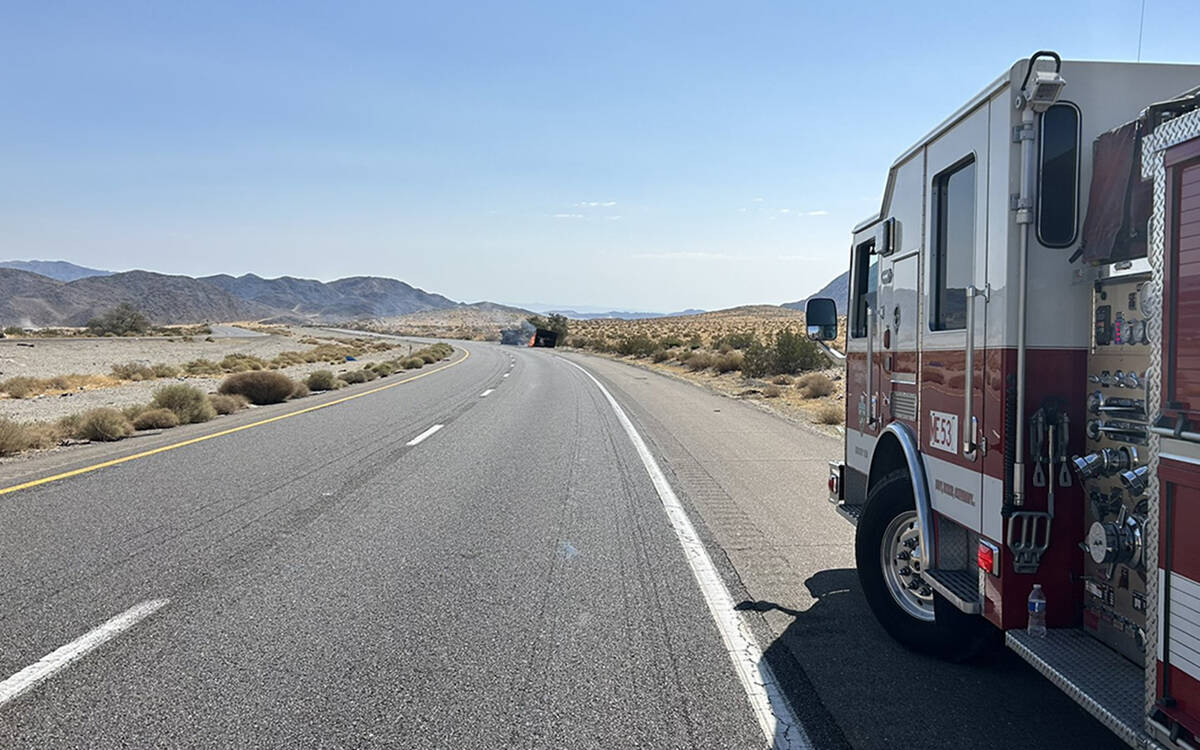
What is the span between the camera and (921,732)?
3881 mm

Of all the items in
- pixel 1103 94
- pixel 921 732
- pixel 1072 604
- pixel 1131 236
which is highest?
pixel 1103 94

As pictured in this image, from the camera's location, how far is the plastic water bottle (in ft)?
12.3

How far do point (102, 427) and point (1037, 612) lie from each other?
1390 centimetres

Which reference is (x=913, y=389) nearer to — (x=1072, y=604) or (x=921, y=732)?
(x=1072, y=604)

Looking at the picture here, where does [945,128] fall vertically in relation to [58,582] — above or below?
above

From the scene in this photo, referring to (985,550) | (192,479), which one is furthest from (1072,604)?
(192,479)

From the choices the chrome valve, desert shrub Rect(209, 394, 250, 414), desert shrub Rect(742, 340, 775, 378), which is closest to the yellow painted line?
desert shrub Rect(209, 394, 250, 414)

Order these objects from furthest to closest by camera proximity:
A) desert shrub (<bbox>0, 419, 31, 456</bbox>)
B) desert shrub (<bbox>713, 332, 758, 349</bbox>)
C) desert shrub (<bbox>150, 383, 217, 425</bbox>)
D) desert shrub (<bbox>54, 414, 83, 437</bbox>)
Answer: desert shrub (<bbox>713, 332, 758, 349</bbox>), desert shrub (<bbox>150, 383, 217, 425</bbox>), desert shrub (<bbox>54, 414, 83, 437</bbox>), desert shrub (<bbox>0, 419, 31, 456</bbox>)

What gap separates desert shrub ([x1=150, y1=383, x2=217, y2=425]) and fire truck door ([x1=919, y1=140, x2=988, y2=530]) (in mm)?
14902

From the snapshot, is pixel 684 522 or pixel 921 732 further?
pixel 684 522

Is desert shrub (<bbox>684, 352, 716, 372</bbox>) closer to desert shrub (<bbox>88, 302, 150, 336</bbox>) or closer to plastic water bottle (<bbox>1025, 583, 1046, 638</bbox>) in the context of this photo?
plastic water bottle (<bbox>1025, 583, 1046, 638</bbox>)

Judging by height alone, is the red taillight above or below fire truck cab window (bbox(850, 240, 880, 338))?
below

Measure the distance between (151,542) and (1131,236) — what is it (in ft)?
22.7

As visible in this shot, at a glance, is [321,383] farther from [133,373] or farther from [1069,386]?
[1069,386]
